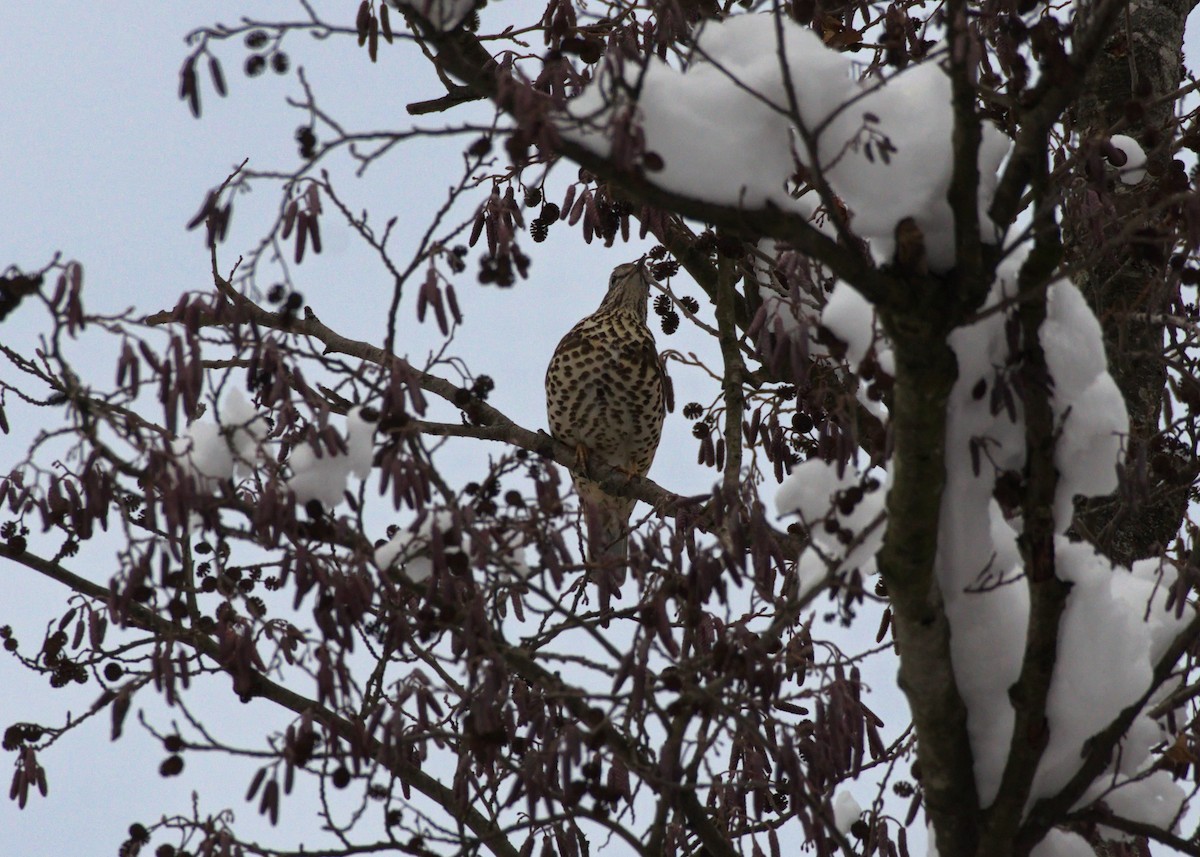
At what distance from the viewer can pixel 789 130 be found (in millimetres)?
2641

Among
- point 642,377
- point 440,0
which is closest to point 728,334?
point 642,377

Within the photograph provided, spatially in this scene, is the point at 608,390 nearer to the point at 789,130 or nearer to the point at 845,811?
the point at 845,811

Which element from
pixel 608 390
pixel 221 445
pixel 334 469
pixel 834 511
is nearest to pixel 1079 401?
pixel 834 511

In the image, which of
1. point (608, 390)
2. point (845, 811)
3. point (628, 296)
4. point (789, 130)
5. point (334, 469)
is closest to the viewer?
point (789, 130)

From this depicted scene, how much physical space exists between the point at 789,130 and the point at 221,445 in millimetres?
1343

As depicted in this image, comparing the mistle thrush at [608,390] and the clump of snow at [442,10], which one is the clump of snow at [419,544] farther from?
the mistle thrush at [608,390]

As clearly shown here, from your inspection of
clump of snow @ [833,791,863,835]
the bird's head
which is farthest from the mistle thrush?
clump of snow @ [833,791,863,835]

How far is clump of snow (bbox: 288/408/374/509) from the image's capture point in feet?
9.48

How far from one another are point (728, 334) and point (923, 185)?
2.30 metres

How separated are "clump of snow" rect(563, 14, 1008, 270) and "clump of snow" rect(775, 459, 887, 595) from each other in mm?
486

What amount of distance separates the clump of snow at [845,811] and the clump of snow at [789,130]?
1828 millimetres

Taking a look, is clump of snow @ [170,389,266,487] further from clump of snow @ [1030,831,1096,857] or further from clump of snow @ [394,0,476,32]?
clump of snow @ [1030,831,1096,857]

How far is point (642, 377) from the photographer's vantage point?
272 inches

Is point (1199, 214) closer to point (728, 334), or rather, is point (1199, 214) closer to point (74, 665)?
point (728, 334)
